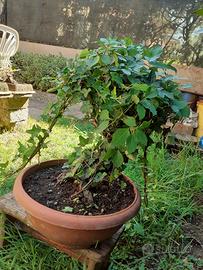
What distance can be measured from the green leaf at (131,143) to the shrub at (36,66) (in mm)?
4113

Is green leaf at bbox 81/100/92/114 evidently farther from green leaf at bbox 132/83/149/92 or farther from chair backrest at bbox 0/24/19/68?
chair backrest at bbox 0/24/19/68

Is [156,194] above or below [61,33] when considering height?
below

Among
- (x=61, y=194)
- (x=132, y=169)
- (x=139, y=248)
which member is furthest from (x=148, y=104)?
(x=132, y=169)

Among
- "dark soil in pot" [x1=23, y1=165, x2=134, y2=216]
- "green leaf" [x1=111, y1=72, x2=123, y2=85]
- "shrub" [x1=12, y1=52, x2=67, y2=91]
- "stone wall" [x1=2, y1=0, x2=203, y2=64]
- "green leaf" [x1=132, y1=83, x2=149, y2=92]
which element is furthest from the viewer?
"shrub" [x1=12, y1=52, x2=67, y2=91]

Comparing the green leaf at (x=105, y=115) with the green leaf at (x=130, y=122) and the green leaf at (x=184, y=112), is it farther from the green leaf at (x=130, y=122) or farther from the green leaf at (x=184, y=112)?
the green leaf at (x=184, y=112)

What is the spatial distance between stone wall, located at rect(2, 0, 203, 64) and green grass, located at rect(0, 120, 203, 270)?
2372 mm

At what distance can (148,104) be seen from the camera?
1127mm

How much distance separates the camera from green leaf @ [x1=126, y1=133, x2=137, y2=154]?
1.11 meters

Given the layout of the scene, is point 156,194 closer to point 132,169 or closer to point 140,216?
point 140,216

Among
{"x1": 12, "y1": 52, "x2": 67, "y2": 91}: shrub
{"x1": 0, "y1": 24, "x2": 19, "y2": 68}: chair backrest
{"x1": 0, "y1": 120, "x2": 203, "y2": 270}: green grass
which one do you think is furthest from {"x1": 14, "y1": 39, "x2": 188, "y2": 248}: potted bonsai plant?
{"x1": 12, "y1": 52, "x2": 67, "y2": 91}: shrub

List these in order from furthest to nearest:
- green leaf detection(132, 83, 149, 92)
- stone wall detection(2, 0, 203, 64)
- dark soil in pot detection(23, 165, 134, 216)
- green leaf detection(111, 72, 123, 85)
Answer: stone wall detection(2, 0, 203, 64) → dark soil in pot detection(23, 165, 134, 216) → green leaf detection(111, 72, 123, 85) → green leaf detection(132, 83, 149, 92)

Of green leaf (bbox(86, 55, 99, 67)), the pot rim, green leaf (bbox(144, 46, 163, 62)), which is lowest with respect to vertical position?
the pot rim

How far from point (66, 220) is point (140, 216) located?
84 cm

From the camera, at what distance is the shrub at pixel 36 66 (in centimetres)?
523
